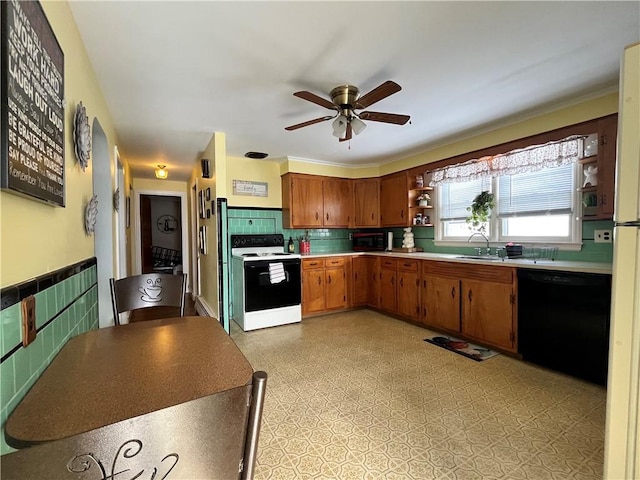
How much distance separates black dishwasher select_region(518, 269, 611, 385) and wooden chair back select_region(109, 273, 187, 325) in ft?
9.55

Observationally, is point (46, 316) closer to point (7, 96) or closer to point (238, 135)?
point (7, 96)

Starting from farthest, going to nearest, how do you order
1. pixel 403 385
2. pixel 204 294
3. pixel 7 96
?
pixel 204 294, pixel 403 385, pixel 7 96

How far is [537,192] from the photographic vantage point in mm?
3105

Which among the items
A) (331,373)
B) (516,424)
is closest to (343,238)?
(331,373)

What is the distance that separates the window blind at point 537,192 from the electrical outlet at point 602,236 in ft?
0.97

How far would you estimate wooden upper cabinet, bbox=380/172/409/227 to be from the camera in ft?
14.4

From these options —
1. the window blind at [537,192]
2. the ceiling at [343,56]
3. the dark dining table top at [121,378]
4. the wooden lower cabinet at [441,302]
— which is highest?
the ceiling at [343,56]

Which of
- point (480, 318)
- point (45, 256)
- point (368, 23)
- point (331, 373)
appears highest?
point (368, 23)

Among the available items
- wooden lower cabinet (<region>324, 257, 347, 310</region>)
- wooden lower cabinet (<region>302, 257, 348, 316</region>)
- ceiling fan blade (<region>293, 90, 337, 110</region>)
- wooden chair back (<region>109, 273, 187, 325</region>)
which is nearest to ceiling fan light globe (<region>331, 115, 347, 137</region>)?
ceiling fan blade (<region>293, 90, 337, 110</region>)

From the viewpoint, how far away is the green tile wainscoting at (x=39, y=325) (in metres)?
0.74

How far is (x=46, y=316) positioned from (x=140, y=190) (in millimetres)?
5538

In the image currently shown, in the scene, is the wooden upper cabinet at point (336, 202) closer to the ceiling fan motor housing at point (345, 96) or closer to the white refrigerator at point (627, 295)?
the ceiling fan motor housing at point (345, 96)

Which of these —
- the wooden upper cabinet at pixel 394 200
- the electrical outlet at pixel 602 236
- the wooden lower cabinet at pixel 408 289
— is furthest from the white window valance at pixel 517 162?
the wooden lower cabinet at pixel 408 289

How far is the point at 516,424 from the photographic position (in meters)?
1.86
